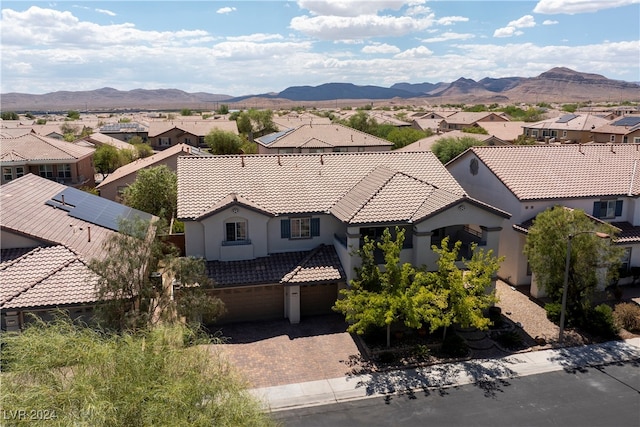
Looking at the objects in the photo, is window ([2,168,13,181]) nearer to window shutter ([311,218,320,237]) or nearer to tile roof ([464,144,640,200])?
window shutter ([311,218,320,237])

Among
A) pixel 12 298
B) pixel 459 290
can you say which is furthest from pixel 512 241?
pixel 12 298

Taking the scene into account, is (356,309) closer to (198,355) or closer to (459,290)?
(459,290)

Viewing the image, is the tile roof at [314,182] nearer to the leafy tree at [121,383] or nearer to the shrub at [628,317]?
the shrub at [628,317]

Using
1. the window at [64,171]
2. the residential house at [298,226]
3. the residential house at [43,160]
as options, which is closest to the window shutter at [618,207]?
the residential house at [298,226]

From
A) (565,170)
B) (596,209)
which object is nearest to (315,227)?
(565,170)

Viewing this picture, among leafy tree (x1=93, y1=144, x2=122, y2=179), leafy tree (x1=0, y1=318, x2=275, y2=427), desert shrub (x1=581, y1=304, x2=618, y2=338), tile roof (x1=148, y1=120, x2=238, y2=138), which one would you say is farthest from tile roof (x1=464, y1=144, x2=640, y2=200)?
tile roof (x1=148, y1=120, x2=238, y2=138)

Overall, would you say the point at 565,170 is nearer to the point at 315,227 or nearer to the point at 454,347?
the point at 454,347
